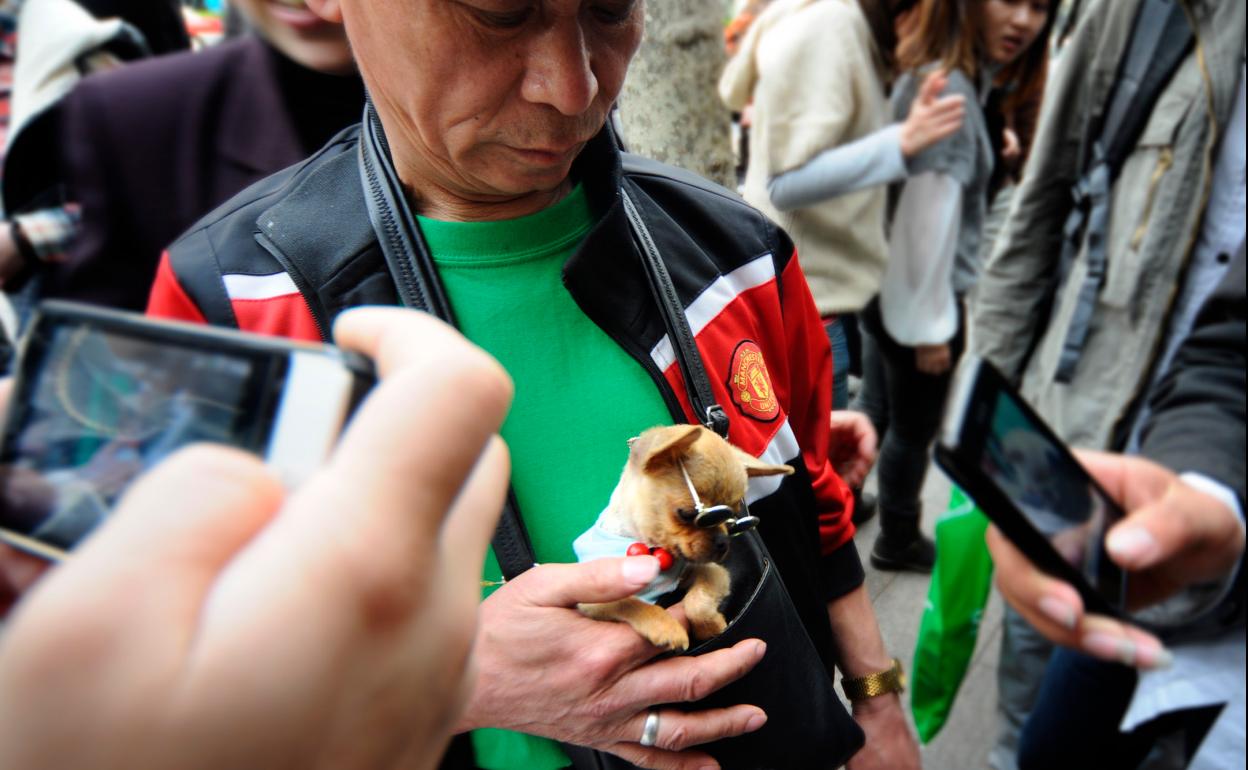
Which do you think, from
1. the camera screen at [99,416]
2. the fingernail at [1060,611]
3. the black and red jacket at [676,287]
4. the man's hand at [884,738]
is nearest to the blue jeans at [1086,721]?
the man's hand at [884,738]

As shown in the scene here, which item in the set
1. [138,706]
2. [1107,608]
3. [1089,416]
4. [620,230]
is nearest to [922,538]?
[1089,416]

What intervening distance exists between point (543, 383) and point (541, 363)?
3 centimetres

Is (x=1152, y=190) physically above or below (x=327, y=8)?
below

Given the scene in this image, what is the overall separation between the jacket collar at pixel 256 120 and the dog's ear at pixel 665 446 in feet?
2.96

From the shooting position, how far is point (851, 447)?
5.28 ft

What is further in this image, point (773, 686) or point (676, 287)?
point (676, 287)

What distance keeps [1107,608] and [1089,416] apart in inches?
42.2

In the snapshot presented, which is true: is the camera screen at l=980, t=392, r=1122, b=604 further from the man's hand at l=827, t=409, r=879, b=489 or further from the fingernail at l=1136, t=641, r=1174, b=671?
the man's hand at l=827, t=409, r=879, b=489

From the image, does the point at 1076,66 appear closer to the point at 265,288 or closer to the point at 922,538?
the point at 922,538

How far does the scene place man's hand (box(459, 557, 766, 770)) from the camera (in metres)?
0.87

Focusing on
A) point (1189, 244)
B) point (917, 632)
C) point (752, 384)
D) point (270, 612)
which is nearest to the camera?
point (270, 612)

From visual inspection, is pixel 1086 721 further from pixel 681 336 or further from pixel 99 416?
pixel 99 416

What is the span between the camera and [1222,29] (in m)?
1.62

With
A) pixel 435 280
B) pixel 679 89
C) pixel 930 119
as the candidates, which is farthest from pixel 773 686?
pixel 930 119
